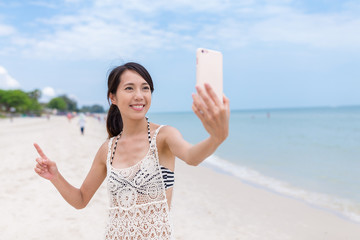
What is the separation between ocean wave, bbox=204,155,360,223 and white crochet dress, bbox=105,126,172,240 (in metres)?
6.86

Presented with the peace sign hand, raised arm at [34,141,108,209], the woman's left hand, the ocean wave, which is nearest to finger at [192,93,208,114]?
the woman's left hand

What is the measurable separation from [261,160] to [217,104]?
16.0 meters

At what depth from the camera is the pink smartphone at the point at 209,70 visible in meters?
1.24

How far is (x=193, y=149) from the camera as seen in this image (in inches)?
62.1

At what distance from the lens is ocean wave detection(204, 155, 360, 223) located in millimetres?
8195

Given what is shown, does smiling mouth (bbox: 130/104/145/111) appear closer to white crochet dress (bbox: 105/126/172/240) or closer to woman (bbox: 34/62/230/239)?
woman (bbox: 34/62/230/239)

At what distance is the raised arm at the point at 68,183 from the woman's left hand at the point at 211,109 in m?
1.07

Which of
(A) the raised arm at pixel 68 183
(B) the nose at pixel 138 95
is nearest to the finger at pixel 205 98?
(B) the nose at pixel 138 95

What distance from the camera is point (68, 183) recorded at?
2242mm

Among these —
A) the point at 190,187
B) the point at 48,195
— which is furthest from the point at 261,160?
the point at 48,195

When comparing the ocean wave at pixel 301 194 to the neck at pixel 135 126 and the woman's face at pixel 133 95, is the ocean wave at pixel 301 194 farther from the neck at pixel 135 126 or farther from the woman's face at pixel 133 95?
the woman's face at pixel 133 95

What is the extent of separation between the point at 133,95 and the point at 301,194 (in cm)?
893

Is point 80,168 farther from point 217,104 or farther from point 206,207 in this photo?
point 217,104

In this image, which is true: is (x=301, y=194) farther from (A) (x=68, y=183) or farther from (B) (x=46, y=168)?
(B) (x=46, y=168)
